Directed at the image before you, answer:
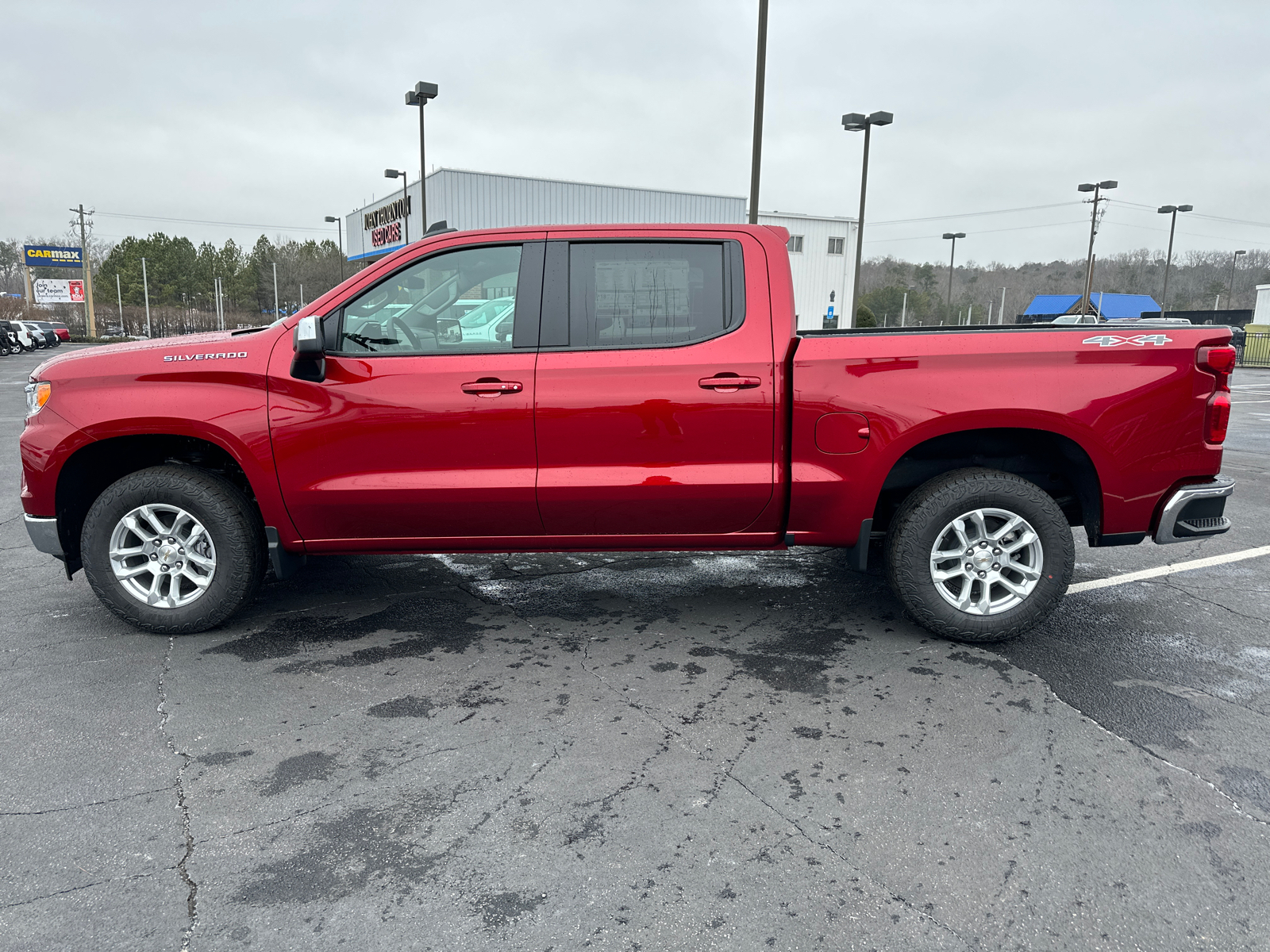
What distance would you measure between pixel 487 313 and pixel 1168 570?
4623 mm

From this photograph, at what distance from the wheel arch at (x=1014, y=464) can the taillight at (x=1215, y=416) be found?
53cm

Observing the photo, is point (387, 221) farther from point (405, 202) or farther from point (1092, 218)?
point (1092, 218)

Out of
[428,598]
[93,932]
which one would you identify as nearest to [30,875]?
[93,932]

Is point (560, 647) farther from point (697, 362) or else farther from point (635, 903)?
point (635, 903)

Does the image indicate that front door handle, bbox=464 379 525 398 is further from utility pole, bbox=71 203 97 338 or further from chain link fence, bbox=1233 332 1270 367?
utility pole, bbox=71 203 97 338

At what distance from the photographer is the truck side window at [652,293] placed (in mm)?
4109

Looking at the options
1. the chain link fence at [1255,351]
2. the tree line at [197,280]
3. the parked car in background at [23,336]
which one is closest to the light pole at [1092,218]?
the chain link fence at [1255,351]

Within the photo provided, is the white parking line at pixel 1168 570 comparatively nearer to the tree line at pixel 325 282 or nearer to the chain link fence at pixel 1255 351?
the chain link fence at pixel 1255 351

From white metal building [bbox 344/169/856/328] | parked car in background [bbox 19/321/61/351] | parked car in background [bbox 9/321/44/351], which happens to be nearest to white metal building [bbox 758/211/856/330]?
white metal building [bbox 344/169/856/328]

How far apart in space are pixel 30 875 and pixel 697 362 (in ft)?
9.92

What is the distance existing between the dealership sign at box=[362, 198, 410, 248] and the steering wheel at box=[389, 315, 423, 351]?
32401 mm

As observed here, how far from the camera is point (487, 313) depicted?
416cm

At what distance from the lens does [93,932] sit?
222 cm

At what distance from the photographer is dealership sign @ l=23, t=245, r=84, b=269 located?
73250 mm
